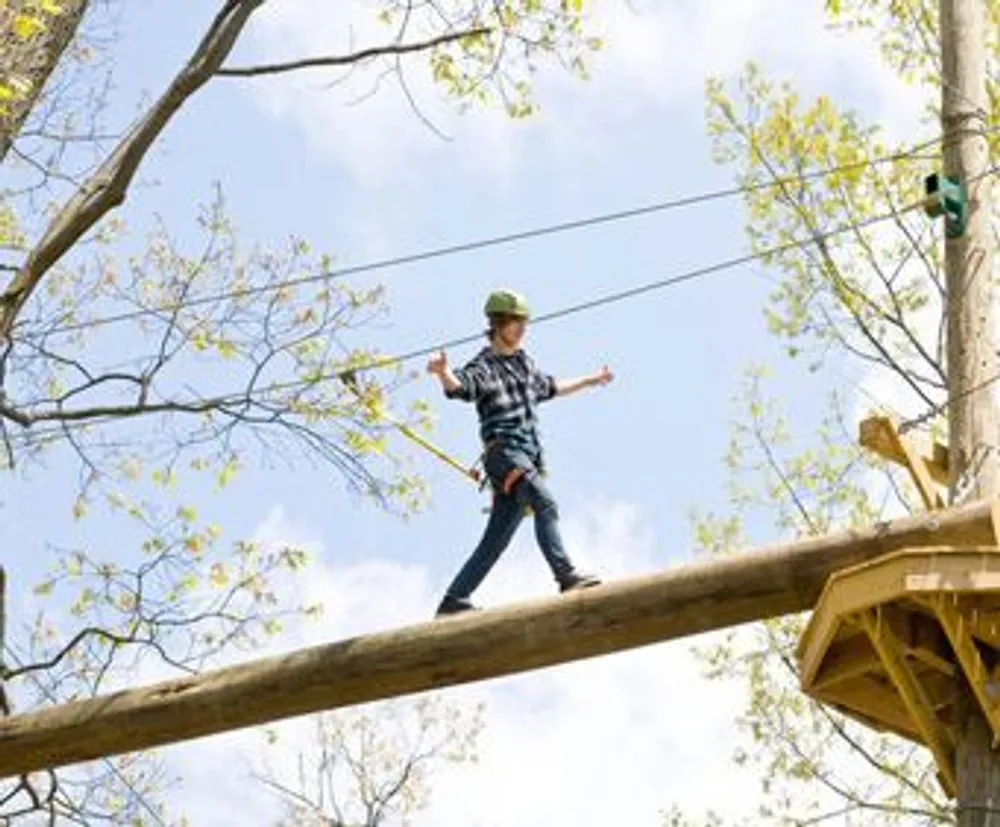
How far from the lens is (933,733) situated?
6070 millimetres

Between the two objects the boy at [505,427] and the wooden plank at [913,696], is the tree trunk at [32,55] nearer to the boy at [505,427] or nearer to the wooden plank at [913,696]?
the boy at [505,427]

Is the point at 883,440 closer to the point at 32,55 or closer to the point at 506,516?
the point at 506,516

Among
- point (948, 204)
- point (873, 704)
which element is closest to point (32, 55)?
point (948, 204)

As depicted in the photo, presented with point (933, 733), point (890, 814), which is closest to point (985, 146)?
point (933, 733)

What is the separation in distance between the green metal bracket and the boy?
1563 millimetres

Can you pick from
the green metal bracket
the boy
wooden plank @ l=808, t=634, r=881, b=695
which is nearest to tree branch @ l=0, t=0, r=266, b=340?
the boy

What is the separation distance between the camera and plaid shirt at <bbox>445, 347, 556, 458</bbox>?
7.49m

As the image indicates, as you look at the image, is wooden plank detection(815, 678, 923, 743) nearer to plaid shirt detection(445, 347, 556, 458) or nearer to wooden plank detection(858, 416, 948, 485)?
wooden plank detection(858, 416, 948, 485)

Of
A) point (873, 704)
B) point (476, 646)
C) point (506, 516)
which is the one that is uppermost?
point (506, 516)

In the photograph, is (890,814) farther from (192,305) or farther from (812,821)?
(192,305)

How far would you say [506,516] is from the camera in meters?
7.48

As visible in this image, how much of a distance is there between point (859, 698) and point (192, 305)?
5.31m

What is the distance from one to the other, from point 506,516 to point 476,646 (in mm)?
1067

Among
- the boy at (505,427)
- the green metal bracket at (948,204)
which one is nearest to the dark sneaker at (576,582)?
the boy at (505,427)
